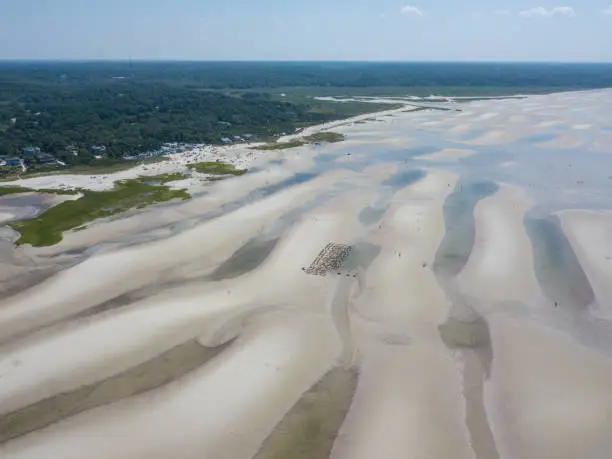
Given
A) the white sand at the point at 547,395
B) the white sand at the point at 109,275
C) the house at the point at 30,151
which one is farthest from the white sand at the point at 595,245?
the house at the point at 30,151

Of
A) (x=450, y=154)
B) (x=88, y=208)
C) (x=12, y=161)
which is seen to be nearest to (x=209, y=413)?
(x=88, y=208)

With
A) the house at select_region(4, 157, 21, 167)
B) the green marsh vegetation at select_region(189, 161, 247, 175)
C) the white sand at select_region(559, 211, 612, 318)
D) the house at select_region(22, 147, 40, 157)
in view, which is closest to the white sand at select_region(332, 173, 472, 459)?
the white sand at select_region(559, 211, 612, 318)

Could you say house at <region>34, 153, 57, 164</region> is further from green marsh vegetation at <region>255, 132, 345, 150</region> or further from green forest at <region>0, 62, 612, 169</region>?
green marsh vegetation at <region>255, 132, 345, 150</region>

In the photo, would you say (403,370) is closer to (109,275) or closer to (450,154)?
(109,275)

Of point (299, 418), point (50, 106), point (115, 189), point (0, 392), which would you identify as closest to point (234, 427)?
point (299, 418)

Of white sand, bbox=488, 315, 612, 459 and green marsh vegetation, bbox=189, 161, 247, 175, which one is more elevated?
white sand, bbox=488, 315, 612, 459

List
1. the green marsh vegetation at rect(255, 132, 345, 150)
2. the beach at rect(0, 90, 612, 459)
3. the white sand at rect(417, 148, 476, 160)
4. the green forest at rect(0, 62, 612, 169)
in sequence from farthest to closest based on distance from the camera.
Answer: the green forest at rect(0, 62, 612, 169), the green marsh vegetation at rect(255, 132, 345, 150), the white sand at rect(417, 148, 476, 160), the beach at rect(0, 90, 612, 459)

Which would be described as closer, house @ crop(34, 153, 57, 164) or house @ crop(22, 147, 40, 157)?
house @ crop(34, 153, 57, 164)
